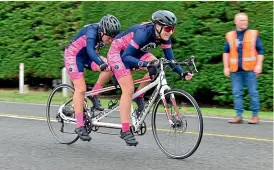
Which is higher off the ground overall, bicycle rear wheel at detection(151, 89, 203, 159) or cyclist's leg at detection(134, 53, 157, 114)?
cyclist's leg at detection(134, 53, 157, 114)

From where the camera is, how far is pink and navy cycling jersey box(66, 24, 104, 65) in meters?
7.09

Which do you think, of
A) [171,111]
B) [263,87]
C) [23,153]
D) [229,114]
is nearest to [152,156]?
[171,111]

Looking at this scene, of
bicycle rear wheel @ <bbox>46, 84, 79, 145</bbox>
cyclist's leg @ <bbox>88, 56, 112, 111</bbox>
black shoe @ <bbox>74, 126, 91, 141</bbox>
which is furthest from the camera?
bicycle rear wheel @ <bbox>46, 84, 79, 145</bbox>

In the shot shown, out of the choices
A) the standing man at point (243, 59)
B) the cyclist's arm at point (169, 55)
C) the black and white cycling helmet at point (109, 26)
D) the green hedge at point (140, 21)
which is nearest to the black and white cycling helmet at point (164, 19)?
the cyclist's arm at point (169, 55)

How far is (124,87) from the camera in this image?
22.7ft

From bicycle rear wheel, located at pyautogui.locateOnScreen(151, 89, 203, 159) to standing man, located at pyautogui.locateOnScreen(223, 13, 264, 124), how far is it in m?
3.67

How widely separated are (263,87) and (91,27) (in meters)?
6.02

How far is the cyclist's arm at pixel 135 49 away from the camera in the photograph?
22.0 ft

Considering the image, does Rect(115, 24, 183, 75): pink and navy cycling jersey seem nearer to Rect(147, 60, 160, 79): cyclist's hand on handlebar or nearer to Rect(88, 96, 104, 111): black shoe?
Rect(147, 60, 160, 79): cyclist's hand on handlebar

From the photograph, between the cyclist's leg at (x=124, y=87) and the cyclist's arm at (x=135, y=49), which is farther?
the cyclist's leg at (x=124, y=87)

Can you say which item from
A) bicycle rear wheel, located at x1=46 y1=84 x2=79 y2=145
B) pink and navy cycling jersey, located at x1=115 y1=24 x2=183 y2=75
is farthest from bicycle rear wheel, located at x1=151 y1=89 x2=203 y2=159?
bicycle rear wheel, located at x1=46 y1=84 x2=79 y2=145

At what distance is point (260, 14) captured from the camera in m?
12.1

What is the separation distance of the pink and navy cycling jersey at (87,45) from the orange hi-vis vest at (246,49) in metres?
3.61

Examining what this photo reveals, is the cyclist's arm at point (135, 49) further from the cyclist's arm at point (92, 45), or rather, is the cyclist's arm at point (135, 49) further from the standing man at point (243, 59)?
the standing man at point (243, 59)
